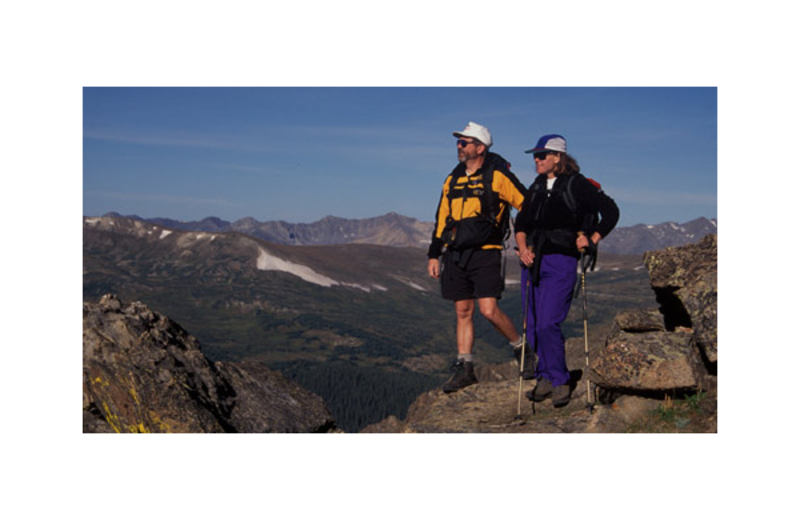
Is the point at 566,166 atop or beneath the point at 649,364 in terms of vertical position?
atop

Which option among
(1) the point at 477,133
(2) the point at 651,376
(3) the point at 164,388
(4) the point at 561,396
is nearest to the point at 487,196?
(1) the point at 477,133

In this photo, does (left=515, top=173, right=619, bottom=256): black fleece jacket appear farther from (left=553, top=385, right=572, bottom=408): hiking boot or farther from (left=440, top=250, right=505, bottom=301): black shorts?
(left=553, top=385, right=572, bottom=408): hiking boot

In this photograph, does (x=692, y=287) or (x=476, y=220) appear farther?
(x=476, y=220)

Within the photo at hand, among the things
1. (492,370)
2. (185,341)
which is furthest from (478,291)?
(492,370)

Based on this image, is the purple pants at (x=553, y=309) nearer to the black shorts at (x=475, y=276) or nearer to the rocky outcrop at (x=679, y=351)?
the rocky outcrop at (x=679, y=351)

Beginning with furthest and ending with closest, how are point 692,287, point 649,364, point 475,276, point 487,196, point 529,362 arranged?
point 529,362 → point 475,276 → point 487,196 → point 692,287 → point 649,364

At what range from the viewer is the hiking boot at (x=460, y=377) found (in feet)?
39.9

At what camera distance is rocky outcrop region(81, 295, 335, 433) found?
33.1ft

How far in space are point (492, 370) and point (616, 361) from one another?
11.1 m

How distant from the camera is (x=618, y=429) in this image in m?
9.20

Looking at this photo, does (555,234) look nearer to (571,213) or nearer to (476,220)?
(571,213)

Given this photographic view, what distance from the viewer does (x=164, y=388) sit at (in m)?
10.3

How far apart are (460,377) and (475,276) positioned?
228 centimetres
